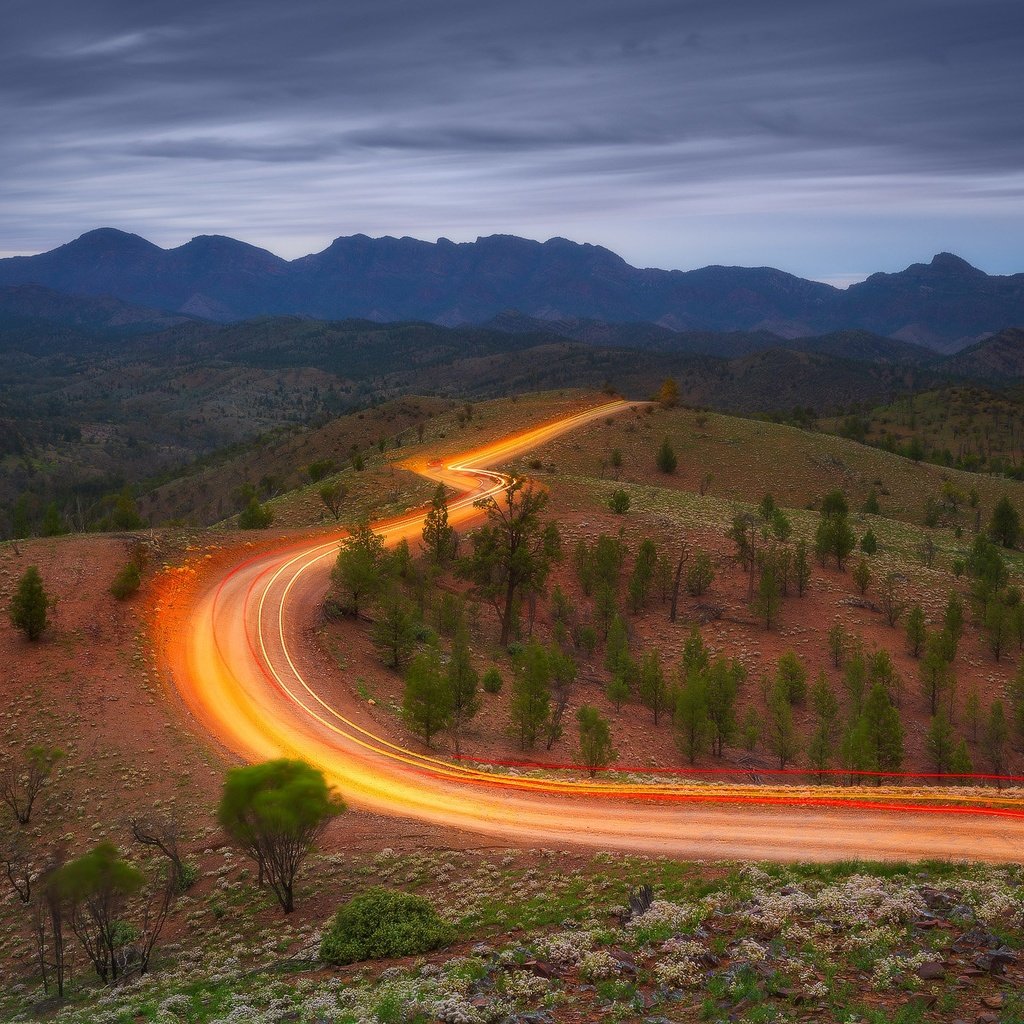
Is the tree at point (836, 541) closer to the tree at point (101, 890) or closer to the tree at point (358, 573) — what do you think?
the tree at point (358, 573)

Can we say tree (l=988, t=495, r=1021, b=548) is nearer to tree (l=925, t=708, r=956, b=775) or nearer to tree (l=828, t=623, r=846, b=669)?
tree (l=828, t=623, r=846, b=669)

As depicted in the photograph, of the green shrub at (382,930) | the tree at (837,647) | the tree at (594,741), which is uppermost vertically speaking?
the green shrub at (382,930)

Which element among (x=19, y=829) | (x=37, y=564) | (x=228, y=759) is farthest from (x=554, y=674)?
(x=37, y=564)

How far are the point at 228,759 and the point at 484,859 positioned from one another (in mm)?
9399

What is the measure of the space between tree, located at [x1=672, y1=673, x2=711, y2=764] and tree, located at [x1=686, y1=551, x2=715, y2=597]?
616 inches

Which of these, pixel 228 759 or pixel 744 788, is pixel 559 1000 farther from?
pixel 228 759

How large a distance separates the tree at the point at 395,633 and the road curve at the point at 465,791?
2.82 m

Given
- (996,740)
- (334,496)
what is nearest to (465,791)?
(996,740)

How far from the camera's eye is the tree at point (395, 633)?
33.6 metres

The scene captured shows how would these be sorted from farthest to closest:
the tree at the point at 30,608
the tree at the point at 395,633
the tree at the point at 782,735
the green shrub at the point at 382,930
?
the tree at the point at 395,633 → the tree at the point at 782,735 → the tree at the point at 30,608 → the green shrub at the point at 382,930

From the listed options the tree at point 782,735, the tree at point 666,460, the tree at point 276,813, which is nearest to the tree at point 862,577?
the tree at point 782,735

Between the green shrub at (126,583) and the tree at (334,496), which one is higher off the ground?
the tree at (334,496)

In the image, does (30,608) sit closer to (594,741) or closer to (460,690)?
(460,690)

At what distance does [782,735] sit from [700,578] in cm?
1584
